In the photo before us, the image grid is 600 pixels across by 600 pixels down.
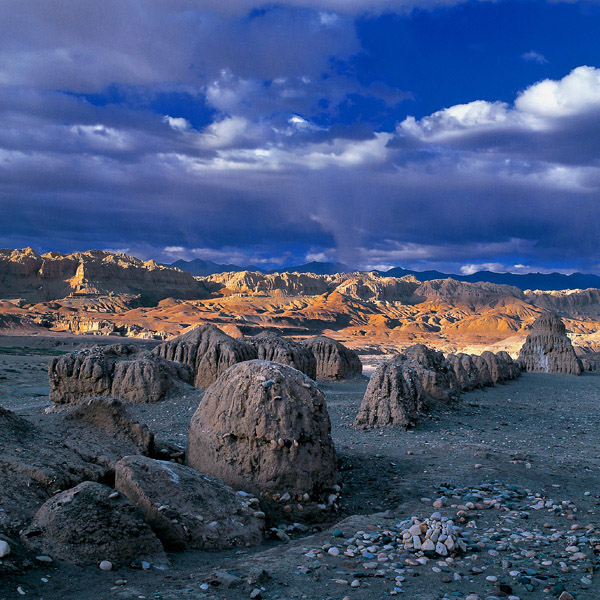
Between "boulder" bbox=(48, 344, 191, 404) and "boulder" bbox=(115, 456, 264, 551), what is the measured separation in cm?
963

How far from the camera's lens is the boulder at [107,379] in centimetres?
1536

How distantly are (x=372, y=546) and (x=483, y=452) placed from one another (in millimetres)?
4630

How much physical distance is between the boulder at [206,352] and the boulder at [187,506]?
13.4 m

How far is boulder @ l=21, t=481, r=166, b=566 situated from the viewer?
180 inches

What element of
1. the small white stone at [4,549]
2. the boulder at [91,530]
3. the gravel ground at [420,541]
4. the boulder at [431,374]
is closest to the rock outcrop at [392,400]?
the boulder at [431,374]

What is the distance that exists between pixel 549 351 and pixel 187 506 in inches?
1352

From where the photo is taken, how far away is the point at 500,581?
14.4 feet

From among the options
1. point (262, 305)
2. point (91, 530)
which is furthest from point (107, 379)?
point (262, 305)

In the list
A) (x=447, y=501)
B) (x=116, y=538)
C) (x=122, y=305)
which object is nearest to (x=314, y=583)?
(x=116, y=538)

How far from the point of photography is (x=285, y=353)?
21.4 meters

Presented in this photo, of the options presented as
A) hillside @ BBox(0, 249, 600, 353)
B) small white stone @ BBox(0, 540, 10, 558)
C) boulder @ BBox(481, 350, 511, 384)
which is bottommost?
small white stone @ BBox(0, 540, 10, 558)

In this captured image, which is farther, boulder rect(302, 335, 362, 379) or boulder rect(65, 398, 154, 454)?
boulder rect(302, 335, 362, 379)

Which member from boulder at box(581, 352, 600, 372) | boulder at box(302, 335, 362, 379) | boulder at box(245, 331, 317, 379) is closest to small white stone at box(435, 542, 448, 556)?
boulder at box(245, 331, 317, 379)

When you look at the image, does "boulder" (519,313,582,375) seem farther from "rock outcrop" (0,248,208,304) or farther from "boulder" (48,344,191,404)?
"rock outcrop" (0,248,208,304)
